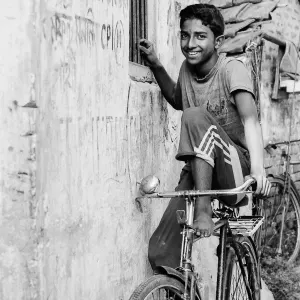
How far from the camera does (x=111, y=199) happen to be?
350 cm

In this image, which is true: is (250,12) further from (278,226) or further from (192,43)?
(192,43)

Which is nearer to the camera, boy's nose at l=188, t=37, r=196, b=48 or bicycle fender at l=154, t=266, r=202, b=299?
bicycle fender at l=154, t=266, r=202, b=299

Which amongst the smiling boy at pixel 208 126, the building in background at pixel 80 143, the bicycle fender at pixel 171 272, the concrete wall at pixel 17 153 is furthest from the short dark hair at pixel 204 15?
the bicycle fender at pixel 171 272

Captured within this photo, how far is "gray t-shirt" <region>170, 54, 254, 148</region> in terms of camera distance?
3.53 meters

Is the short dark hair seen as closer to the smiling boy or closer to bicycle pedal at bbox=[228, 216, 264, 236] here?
the smiling boy

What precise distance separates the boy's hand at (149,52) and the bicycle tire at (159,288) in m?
1.72

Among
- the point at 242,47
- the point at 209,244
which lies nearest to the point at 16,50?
the point at 209,244

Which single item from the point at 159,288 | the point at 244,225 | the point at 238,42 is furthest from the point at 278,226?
the point at 159,288

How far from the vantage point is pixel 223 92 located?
141 inches

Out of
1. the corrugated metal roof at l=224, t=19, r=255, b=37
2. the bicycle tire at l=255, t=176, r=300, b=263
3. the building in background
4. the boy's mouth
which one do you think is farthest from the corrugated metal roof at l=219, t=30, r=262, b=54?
the boy's mouth

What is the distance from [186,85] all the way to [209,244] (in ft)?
5.40

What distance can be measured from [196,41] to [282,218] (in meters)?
4.21

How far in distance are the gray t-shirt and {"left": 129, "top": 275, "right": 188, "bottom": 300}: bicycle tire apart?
1162 millimetres

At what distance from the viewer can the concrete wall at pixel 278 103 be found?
7.26 m
